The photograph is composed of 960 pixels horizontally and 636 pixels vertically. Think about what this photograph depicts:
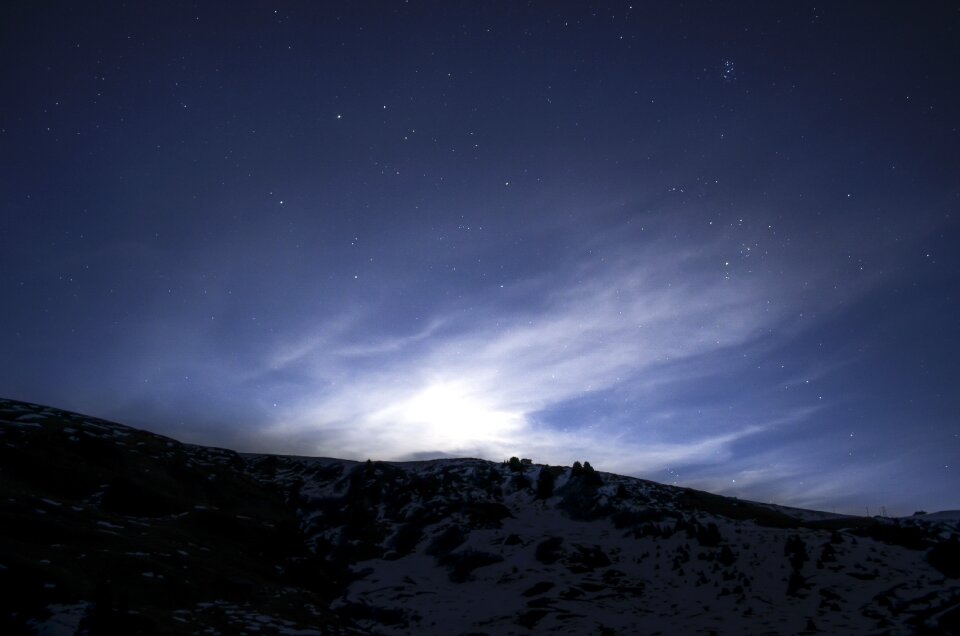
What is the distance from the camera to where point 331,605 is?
30125 millimetres

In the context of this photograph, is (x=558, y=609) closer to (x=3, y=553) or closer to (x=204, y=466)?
(x=3, y=553)

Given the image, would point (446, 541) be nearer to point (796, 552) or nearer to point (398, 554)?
point (398, 554)

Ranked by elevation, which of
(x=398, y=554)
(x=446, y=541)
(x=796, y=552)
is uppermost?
(x=446, y=541)

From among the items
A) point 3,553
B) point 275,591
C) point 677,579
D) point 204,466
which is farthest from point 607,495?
point 3,553

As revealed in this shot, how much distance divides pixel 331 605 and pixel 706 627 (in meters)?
19.8

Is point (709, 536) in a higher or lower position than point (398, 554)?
higher

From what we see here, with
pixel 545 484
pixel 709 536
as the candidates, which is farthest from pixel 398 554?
pixel 709 536

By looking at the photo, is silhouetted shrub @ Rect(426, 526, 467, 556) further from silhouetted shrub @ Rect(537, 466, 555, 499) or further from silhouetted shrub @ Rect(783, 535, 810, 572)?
silhouetted shrub @ Rect(783, 535, 810, 572)

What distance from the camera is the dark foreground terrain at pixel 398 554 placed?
23.3 metres

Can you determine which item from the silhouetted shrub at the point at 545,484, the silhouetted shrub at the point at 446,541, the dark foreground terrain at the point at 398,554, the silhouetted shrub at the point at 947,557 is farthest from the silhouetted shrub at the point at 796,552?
the silhouetted shrub at the point at 446,541

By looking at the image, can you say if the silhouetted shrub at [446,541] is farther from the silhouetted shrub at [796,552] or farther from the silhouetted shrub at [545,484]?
the silhouetted shrub at [796,552]

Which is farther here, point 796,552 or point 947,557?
point 796,552

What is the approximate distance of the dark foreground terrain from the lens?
23281mm

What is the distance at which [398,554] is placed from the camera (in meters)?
38.1
